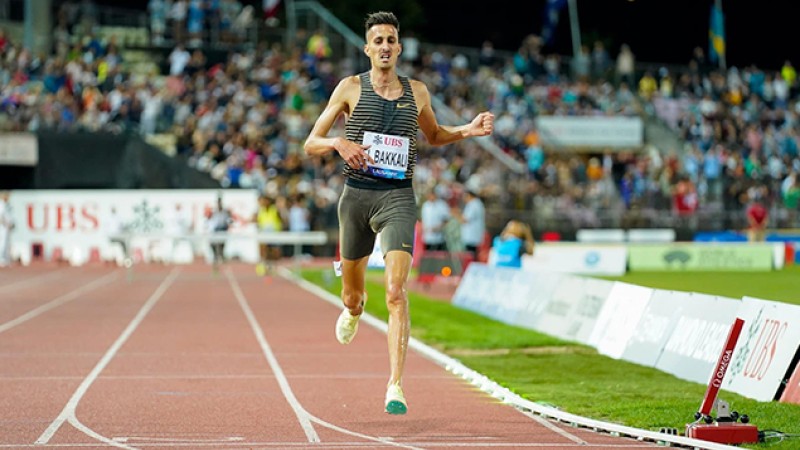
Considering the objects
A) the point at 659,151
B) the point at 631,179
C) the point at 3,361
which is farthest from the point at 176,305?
the point at 659,151

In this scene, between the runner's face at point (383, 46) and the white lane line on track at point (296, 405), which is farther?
the runner's face at point (383, 46)

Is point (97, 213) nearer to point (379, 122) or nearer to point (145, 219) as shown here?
point (145, 219)

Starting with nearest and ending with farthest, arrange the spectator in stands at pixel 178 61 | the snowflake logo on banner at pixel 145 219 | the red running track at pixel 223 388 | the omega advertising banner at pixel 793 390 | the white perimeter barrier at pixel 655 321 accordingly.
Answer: the red running track at pixel 223 388 → the omega advertising banner at pixel 793 390 → the white perimeter barrier at pixel 655 321 → the snowflake logo on banner at pixel 145 219 → the spectator in stands at pixel 178 61

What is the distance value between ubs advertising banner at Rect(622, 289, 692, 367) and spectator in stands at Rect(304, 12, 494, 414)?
13.0 feet

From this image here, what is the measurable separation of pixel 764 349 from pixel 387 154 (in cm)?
311

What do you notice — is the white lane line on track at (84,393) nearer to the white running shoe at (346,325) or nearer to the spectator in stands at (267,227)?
the white running shoe at (346,325)

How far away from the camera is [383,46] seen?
9266 millimetres

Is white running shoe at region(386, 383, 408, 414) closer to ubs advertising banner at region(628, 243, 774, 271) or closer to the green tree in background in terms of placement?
ubs advertising banner at region(628, 243, 774, 271)

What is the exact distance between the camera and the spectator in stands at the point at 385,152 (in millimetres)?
9211

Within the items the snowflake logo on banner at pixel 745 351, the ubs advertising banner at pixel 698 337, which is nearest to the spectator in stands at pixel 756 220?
the ubs advertising banner at pixel 698 337

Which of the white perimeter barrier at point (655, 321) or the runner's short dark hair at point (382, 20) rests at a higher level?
the runner's short dark hair at point (382, 20)

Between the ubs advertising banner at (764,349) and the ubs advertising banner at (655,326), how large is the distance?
1588 millimetres

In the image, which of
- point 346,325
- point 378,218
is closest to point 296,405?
point 346,325

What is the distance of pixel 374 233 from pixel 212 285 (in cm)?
1871
